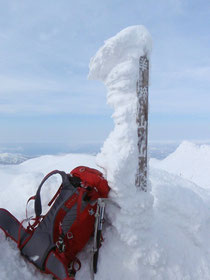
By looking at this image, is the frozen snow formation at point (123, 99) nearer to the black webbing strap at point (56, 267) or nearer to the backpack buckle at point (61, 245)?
the backpack buckle at point (61, 245)

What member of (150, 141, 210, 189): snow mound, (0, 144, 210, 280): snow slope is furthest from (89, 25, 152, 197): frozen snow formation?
(150, 141, 210, 189): snow mound

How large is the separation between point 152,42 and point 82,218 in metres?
2.28

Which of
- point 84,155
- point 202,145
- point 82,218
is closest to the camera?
point 82,218

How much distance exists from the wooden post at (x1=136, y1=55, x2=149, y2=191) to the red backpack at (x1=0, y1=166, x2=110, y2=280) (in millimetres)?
461

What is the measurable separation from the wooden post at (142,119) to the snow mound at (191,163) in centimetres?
813

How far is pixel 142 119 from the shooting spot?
295 centimetres

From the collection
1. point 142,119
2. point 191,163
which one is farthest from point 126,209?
point 191,163

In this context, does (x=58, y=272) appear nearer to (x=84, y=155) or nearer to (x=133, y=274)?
(x=133, y=274)

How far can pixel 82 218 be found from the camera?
2701 mm

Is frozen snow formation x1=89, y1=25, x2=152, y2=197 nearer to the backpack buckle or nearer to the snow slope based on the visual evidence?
the snow slope

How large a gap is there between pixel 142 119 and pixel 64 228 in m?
1.54

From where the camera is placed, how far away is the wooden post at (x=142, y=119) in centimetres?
291

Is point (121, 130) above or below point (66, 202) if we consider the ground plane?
above

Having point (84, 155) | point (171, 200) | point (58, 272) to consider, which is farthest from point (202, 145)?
point (58, 272)
